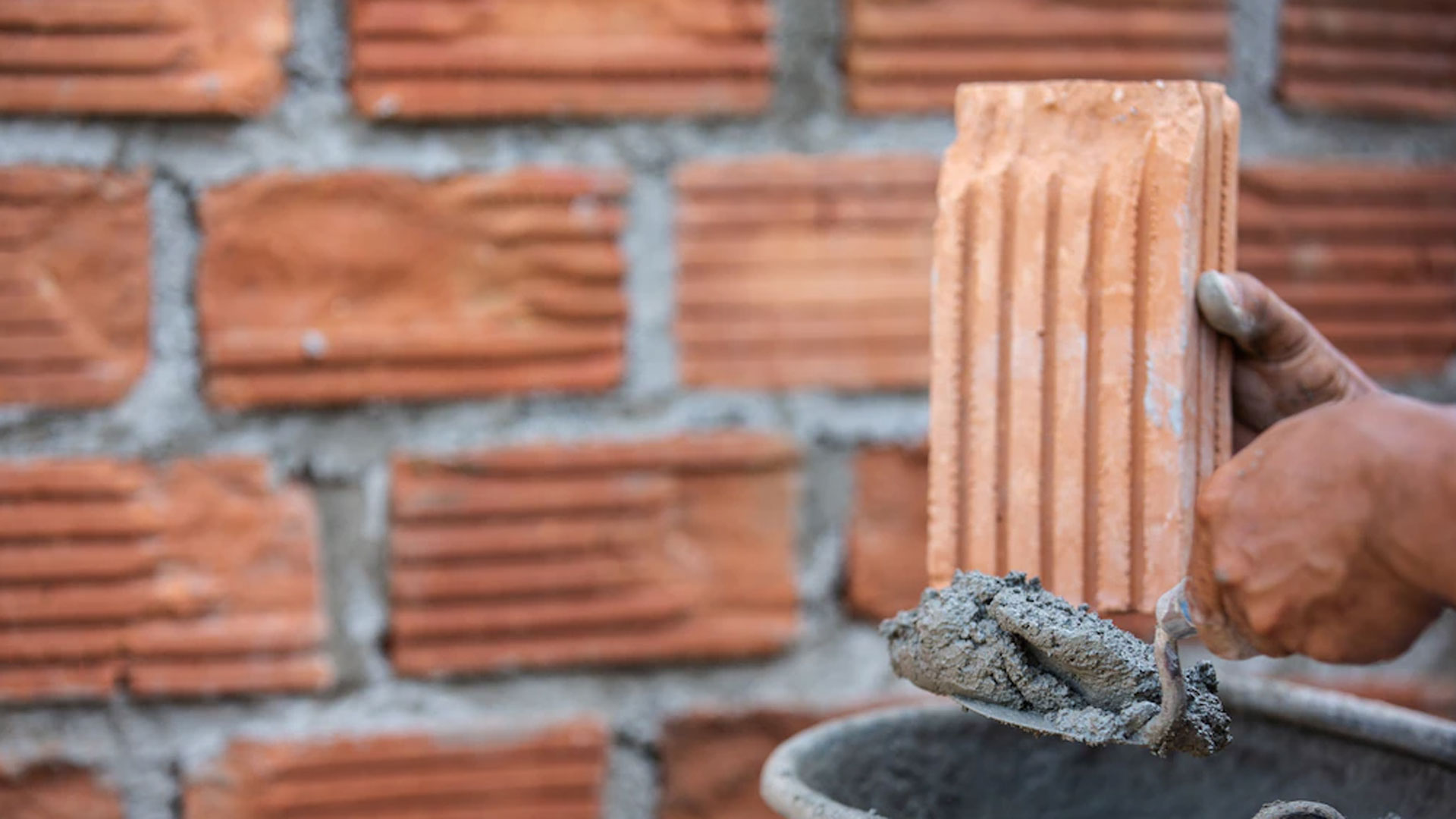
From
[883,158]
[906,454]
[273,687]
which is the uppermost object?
[883,158]

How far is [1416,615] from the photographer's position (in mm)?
483

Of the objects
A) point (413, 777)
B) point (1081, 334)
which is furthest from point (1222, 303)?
point (413, 777)

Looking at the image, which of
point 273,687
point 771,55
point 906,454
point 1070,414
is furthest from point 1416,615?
point 273,687

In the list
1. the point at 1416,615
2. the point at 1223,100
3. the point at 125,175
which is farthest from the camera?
the point at 125,175

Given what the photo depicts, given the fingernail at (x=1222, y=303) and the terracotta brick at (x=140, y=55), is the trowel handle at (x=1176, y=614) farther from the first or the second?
the terracotta brick at (x=140, y=55)

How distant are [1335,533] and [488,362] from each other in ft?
1.73

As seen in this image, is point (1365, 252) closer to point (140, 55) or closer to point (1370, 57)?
point (1370, 57)

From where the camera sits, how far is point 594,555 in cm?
86

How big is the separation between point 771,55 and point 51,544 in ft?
1.78

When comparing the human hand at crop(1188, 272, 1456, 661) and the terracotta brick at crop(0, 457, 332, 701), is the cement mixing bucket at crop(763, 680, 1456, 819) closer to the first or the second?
the human hand at crop(1188, 272, 1456, 661)

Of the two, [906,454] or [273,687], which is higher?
[906,454]

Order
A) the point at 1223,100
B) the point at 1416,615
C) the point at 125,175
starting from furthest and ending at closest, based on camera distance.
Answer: the point at 125,175 < the point at 1223,100 < the point at 1416,615

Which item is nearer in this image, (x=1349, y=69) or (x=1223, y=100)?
(x=1223, y=100)

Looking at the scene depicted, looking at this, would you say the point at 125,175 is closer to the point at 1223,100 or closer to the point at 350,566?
the point at 350,566
